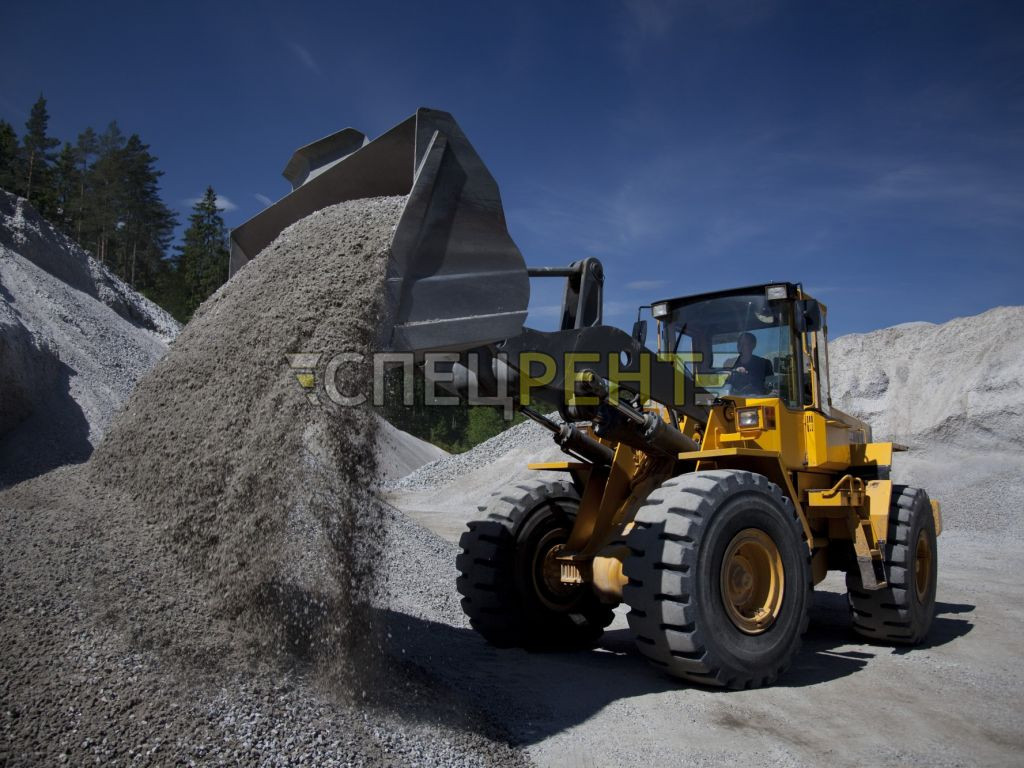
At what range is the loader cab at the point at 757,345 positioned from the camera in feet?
20.0

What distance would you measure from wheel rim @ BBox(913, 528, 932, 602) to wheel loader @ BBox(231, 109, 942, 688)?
0.02 metres

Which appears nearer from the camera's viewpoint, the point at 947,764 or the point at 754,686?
the point at 947,764

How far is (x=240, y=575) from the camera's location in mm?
3846

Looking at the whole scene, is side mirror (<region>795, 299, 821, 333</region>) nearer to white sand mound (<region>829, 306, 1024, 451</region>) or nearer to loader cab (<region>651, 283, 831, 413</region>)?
loader cab (<region>651, 283, 831, 413</region>)

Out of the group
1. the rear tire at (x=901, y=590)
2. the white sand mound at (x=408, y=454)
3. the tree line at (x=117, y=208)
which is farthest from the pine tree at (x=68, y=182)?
the rear tire at (x=901, y=590)

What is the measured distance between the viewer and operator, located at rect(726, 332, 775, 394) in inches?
240

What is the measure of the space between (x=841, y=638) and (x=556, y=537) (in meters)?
2.90

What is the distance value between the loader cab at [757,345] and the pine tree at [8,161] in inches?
1408

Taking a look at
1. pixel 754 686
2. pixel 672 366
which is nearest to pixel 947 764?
pixel 754 686

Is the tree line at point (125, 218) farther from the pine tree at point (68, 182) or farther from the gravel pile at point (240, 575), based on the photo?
the gravel pile at point (240, 575)

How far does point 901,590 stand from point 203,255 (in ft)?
155

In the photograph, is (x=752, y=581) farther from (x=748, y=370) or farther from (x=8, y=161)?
(x=8, y=161)

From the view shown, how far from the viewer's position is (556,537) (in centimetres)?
616

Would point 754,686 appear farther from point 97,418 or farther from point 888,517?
point 97,418
